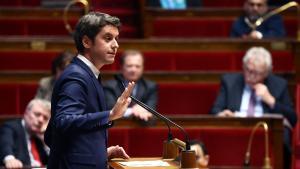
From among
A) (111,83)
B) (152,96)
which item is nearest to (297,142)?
(152,96)

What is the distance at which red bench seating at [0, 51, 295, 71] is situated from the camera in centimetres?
319

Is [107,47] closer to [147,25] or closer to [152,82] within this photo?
[152,82]

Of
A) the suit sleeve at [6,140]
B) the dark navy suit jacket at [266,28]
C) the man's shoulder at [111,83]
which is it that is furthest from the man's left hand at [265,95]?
the suit sleeve at [6,140]

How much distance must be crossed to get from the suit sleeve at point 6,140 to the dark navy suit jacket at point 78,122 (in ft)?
3.75

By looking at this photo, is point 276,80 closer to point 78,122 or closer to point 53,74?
point 53,74

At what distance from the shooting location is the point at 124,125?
8.49 ft

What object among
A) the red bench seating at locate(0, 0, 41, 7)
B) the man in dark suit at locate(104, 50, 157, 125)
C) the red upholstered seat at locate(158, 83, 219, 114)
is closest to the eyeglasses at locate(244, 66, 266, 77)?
the red upholstered seat at locate(158, 83, 219, 114)

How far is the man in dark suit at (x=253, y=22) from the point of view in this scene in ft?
11.0

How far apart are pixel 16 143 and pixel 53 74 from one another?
1.31ft

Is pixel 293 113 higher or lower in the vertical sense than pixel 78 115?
lower

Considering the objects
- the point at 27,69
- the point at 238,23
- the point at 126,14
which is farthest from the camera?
the point at 126,14

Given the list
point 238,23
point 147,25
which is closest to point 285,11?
point 238,23

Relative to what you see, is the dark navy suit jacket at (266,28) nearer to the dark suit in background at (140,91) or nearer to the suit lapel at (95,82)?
the dark suit in background at (140,91)

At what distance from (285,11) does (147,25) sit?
1.95ft
